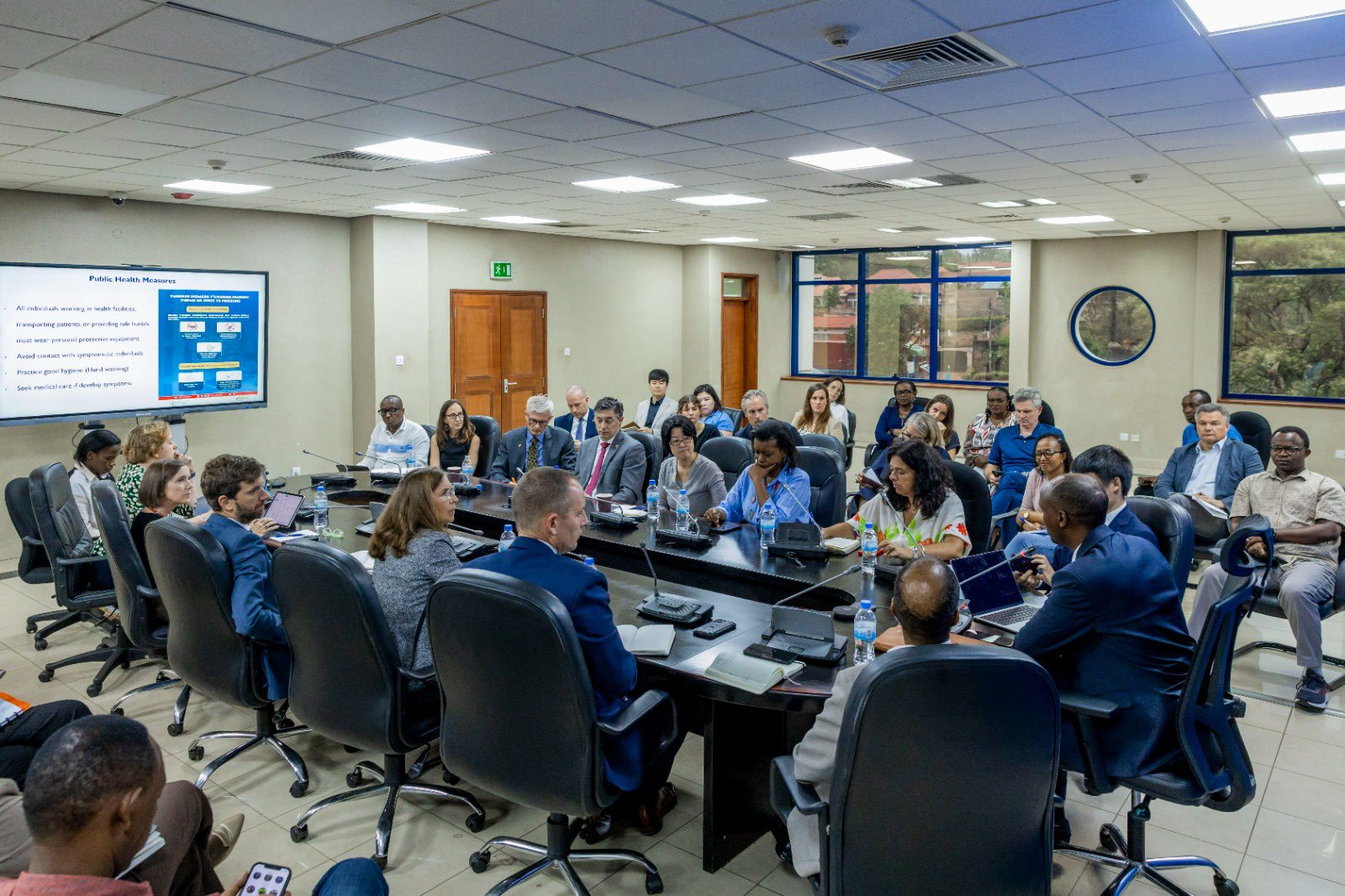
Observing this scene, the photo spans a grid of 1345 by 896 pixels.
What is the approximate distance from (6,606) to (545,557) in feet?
16.5

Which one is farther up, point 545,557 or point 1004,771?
point 545,557

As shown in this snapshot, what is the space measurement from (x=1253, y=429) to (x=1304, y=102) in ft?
10.5

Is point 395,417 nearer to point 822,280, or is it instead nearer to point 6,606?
point 6,606

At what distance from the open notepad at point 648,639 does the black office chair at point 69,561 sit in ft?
9.73

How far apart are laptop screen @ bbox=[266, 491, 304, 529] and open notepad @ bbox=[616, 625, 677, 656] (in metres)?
2.19

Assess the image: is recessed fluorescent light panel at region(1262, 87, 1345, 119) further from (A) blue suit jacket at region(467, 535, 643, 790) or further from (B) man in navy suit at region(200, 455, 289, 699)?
(B) man in navy suit at region(200, 455, 289, 699)

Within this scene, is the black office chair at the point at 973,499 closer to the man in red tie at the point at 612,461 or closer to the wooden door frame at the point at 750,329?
the man in red tie at the point at 612,461

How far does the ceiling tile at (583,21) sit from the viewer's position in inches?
119

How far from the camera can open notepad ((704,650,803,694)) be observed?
2.56 m

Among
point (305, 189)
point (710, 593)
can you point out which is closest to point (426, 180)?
point (305, 189)

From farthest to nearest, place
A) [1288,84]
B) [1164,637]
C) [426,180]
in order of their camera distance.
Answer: [426,180]
[1288,84]
[1164,637]

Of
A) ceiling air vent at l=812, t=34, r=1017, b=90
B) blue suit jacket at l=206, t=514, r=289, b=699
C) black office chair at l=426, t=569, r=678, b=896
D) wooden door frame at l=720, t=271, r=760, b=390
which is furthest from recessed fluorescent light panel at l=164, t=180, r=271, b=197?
wooden door frame at l=720, t=271, r=760, b=390

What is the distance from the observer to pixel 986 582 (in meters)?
3.08

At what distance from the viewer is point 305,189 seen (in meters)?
7.13
